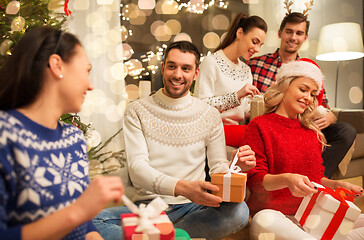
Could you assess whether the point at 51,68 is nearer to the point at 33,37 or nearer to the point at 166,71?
the point at 33,37

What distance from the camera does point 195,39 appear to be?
3.74 m

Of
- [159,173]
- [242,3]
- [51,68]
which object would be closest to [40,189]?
[51,68]

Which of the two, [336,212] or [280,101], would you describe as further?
[280,101]

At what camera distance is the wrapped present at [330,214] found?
113 centimetres

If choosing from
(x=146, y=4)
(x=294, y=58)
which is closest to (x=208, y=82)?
(x=294, y=58)

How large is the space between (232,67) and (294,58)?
58 centimetres

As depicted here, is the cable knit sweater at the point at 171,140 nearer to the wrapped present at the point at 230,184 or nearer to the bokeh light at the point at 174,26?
the wrapped present at the point at 230,184

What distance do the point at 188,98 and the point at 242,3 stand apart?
262 cm

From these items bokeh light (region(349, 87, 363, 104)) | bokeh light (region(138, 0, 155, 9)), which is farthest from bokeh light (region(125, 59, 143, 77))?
bokeh light (region(349, 87, 363, 104))

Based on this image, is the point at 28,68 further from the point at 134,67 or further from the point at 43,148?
the point at 134,67

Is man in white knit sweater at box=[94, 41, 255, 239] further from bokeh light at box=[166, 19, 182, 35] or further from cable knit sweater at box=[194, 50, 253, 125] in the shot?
bokeh light at box=[166, 19, 182, 35]

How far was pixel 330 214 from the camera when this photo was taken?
1135 millimetres

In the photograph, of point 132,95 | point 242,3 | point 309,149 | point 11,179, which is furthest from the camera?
point 242,3

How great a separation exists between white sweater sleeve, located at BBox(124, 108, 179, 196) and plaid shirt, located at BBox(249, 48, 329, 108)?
107cm
